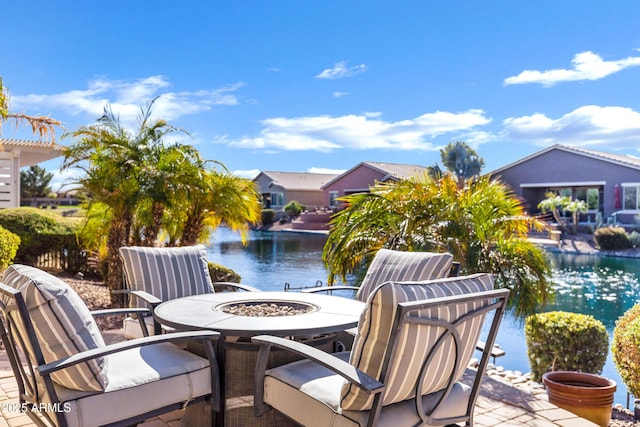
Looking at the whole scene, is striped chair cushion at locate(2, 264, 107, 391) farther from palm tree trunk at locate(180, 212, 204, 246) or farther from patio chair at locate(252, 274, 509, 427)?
palm tree trunk at locate(180, 212, 204, 246)

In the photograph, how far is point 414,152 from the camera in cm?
5044

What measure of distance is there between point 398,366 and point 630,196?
89.4 feet

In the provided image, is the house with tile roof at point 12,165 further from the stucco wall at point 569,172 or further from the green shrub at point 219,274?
the stucco wall at point 569,172

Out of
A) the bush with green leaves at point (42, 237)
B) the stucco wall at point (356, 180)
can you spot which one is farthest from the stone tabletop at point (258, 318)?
the stucco wall at point (356, 180)

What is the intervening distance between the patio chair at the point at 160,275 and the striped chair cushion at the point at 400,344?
2282 mm

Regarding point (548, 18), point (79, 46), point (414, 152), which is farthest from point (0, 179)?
point (414, 152)

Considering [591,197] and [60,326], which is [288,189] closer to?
[591,197]

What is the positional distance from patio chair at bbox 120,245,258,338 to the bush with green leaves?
6.38 meters

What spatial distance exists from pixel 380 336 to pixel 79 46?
12.9 metres

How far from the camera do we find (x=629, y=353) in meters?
4.25

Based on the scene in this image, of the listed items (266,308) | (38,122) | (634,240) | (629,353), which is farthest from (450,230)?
(634,240)

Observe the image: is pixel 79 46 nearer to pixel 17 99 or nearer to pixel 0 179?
pixel 0 179

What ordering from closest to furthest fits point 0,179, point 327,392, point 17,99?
point 327,392, point 17,99, point 0,179

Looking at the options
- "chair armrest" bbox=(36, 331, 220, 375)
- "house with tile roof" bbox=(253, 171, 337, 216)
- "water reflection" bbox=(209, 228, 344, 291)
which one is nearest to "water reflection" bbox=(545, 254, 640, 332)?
"water reflection" bbox=(209, 228, 344, 291)
